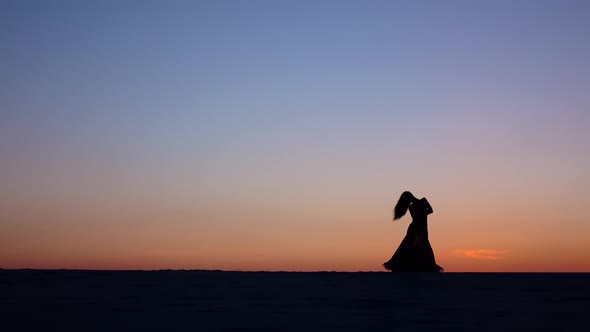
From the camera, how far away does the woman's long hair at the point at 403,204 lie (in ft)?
54.0

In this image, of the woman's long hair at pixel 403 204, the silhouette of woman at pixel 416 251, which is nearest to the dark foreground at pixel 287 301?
the woman's long hair at pixel 403 204

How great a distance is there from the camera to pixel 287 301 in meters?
8.70

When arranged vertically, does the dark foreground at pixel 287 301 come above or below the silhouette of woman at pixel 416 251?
below

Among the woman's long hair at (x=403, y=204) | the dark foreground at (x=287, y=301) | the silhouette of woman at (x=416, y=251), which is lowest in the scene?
the dark foreground at (x=287, y=301)

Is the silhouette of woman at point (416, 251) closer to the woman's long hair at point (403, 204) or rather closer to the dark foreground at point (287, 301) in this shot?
the woman's long hair at point (403, 204)

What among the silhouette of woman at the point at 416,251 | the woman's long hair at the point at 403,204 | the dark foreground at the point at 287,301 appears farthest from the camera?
the silhouette of woman at the point at 416,251

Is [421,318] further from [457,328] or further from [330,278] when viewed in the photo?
[330,278]

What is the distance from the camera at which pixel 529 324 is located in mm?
7016

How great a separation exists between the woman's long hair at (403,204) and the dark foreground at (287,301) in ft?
13.3

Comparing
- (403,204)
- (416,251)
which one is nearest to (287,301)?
(403,204)

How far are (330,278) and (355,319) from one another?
4.61m

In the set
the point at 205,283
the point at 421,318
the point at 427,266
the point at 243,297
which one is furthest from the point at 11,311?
the point at 427,266

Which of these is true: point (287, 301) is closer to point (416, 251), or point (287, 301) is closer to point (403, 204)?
point (403, 204)

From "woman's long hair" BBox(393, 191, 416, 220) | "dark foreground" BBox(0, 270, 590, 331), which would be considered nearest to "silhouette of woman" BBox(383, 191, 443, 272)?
"woman's long hair" BBox(393, 191, 416, 220)
